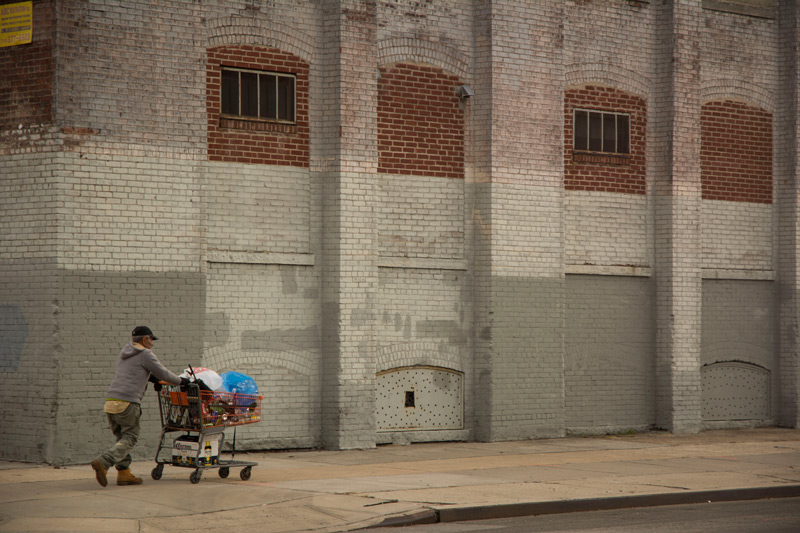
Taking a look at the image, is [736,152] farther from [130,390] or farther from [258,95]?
[130,390]

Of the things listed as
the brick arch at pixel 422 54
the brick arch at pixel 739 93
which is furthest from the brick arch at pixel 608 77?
the brick arch at pixel 422 54

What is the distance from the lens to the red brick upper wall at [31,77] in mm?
13617

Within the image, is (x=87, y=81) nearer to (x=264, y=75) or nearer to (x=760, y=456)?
(x=264, y=75)

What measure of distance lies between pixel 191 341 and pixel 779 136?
11791 millimetres

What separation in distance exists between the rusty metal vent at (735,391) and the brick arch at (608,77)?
16.7 feet

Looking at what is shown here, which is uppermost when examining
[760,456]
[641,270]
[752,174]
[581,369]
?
[752,174]

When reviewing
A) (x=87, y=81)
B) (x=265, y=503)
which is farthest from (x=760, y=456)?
(x=87, y=81)

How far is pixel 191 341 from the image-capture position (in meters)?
14.4

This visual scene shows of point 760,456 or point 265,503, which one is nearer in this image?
point 265,503

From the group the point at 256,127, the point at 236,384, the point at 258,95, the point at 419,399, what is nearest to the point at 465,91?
the point at 258,95

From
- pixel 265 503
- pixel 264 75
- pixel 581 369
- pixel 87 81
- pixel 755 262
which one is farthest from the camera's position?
pixel 755 262

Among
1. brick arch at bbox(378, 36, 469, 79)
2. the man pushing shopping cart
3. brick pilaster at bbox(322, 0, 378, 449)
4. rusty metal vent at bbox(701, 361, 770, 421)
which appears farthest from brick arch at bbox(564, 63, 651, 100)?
the man pushing shopping cart

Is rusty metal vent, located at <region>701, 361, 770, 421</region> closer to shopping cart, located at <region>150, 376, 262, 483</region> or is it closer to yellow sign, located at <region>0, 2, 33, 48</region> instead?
shopping cart, located at <region>150, 376, 262, 483</region>

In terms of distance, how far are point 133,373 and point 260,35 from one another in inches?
226
